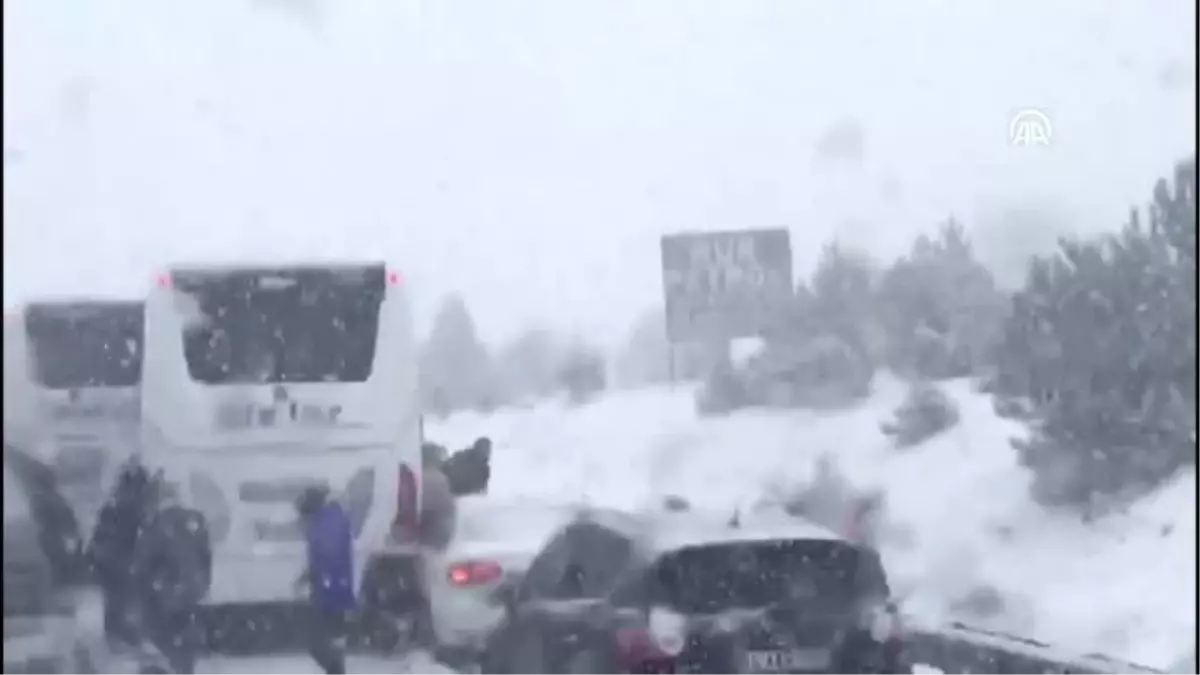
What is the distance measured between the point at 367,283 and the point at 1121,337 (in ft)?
12.4

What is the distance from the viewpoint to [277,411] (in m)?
6.98

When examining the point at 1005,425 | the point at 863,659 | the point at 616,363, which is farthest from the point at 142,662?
the point at 1005,425

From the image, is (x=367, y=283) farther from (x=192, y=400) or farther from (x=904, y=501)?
(x=904, y=501)

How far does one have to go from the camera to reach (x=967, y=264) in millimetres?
7156

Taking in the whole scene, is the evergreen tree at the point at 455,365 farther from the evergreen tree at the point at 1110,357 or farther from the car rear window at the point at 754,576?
the evergreen tree at the point at 1110,357

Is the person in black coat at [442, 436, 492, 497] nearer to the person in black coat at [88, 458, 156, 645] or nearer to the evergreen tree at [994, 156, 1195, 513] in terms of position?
the person in black coat at [88, 458, 156, 645]

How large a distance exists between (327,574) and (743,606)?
1971 mm

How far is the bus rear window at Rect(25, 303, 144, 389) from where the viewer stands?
688 cm

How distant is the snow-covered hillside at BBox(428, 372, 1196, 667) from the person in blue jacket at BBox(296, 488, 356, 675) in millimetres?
627

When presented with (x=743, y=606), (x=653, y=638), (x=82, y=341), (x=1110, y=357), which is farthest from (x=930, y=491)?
(x=82, y=341)

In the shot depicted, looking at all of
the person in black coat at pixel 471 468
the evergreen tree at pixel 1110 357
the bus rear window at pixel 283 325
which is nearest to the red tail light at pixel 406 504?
the person in black coat at pixel 471 468

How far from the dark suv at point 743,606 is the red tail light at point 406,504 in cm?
99

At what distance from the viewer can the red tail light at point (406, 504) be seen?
696 cm

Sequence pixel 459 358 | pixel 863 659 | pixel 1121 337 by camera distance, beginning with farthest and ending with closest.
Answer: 1. pixel 1121 337
2. pixel 459 358
3. pixel 863 659
